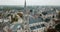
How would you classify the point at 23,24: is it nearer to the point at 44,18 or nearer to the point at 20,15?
the point at 20,15
